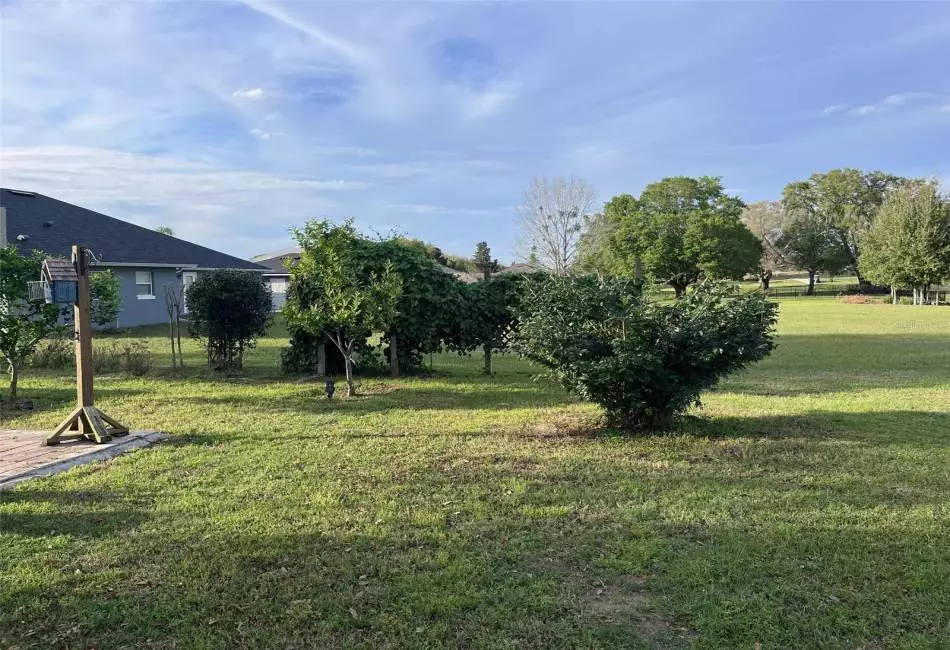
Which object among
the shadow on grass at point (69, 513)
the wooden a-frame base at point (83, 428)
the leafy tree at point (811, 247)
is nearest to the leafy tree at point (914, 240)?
the leafy tree at point (811, 247)

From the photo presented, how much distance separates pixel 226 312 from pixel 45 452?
17.8ft

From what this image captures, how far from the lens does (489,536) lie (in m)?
3.67

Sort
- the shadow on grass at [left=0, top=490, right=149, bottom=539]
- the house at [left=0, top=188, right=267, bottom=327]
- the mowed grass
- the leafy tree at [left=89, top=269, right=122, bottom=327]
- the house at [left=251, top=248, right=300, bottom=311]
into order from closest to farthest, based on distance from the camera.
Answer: the mowed grass → the shadow on grass at [left=0, top=490, right=149, bottom=539] → the leafy tree at [left=89, top=269, right=122, bottom=327] → the house at [left=0, top=188, right=267, bottom=327] → the house at [left=251, top=248, right=300, bottom=311]

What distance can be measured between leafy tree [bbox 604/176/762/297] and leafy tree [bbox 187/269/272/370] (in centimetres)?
3734

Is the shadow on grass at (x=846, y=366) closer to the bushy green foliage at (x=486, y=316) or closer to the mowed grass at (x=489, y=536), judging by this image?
the mowed grass at (x=489, y=536)

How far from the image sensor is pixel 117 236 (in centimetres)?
2103

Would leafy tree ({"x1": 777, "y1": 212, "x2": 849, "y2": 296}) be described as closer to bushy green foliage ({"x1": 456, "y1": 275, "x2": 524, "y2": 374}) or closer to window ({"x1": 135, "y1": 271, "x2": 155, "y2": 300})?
window ({"x1": 135, "y1": 271, "x2": 155, "y2": 300})

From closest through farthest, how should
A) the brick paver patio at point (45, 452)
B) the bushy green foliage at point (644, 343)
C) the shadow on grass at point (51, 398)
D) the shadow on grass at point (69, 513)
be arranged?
the shadow on grass at point (69, 513), the brick paver patio at point (45, 452), the bushy green foliage at point (644, 343), the shadow on grass at point (51, 398)

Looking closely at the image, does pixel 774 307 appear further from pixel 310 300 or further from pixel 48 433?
pixel 48 433

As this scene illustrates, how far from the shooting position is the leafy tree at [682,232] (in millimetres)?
47000

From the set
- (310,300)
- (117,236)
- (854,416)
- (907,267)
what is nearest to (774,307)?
(854,416)

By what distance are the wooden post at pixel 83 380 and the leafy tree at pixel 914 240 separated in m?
43.0

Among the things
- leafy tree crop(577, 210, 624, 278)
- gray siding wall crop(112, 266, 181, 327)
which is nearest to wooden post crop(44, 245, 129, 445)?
gray siding wall crop(112, 266, 181, 327)

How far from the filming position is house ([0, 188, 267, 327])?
18.6m
